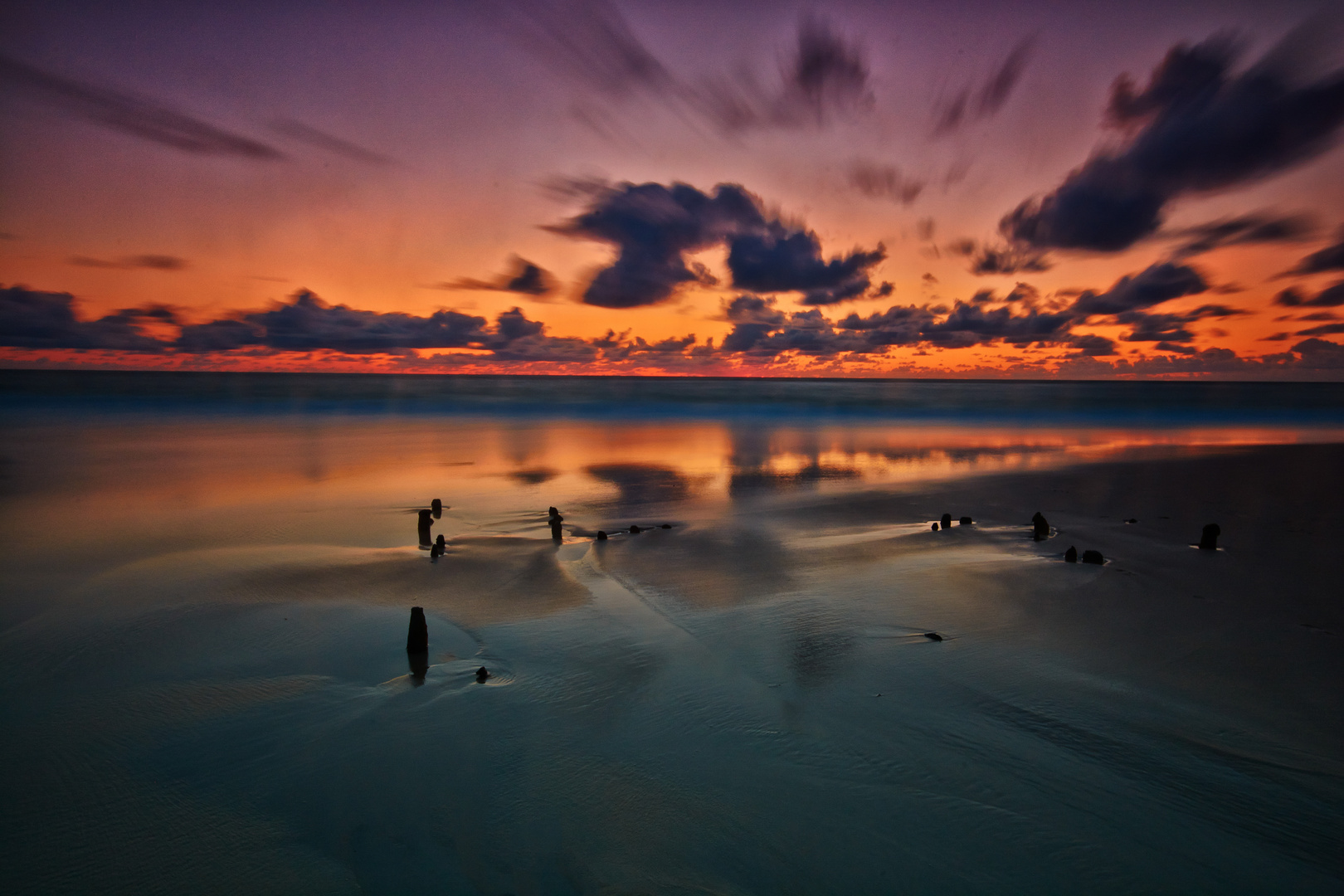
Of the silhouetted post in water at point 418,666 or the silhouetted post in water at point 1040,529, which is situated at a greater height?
the silhouetted post in water at point 1040,529

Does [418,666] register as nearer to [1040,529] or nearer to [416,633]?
[416,633]

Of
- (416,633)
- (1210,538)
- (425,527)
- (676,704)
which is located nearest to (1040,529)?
(1210,538)

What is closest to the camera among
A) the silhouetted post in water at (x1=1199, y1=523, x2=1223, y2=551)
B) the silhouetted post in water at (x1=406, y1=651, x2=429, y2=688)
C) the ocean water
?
the ocean water

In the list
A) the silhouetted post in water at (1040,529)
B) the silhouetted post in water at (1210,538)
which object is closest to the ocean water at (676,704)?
the silhouetted post in water at (1040,529)

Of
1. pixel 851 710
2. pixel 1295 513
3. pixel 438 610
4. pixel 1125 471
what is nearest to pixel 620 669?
pixel 851 710

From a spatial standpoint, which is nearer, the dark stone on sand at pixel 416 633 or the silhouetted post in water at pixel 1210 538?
the dark stone on sand at pixel 416 633

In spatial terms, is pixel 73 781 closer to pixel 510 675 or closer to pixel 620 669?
pixel 510 675

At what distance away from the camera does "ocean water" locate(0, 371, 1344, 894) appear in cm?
349

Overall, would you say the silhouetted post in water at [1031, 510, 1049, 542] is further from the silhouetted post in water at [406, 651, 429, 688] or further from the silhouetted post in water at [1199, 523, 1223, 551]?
the silhouetted post in water at [406, 651, 429, 688]

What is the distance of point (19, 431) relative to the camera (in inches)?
A: 1252

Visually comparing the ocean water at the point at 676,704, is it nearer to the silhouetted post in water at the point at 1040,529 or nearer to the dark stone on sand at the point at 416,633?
the dark stone on sand at the point at 416,633

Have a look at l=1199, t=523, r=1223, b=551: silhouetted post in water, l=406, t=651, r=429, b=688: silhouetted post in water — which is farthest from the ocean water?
l=1199, t=523, r=1223, b=551: silhouetted post in water

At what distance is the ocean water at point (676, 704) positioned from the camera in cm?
349

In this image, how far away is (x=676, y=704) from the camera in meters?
5.02
